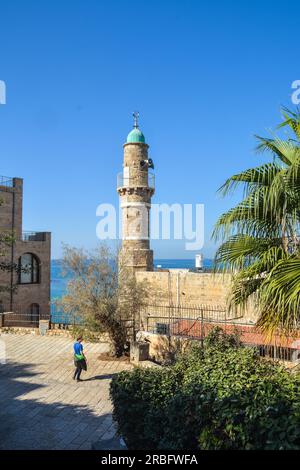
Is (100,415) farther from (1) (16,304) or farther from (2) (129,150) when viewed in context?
(2) (129,150)

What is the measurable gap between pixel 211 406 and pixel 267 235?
2.22 metres

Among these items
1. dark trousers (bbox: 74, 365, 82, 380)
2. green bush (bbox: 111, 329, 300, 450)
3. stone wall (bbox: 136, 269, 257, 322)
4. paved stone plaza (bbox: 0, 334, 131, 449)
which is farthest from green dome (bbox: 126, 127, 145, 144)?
green bush (bbox: 111, 329, 300, 450)

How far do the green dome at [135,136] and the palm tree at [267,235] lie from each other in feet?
89.9

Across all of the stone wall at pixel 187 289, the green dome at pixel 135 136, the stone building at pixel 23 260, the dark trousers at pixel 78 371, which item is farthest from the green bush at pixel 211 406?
the green dome at pixel 135 136

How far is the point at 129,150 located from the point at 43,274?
1256cm

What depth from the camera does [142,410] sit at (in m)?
5.66

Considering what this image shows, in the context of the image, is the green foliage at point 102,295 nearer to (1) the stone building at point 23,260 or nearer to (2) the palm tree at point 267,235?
(2) the palm tree at point 267,235

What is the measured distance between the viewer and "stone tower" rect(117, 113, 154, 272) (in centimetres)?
3048

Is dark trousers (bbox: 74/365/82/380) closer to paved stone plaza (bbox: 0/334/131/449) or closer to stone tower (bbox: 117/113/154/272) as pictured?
paved stone plaza (bbox: 0/334/131/449)

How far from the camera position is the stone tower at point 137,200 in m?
30.5

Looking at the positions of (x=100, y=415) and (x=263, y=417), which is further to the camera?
(x=100, y=415)

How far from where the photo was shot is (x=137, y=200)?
3075 cm

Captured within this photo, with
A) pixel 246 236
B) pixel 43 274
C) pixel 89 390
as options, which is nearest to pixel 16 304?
pixel 43 274

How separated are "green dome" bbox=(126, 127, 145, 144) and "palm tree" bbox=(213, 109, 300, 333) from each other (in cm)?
2741
